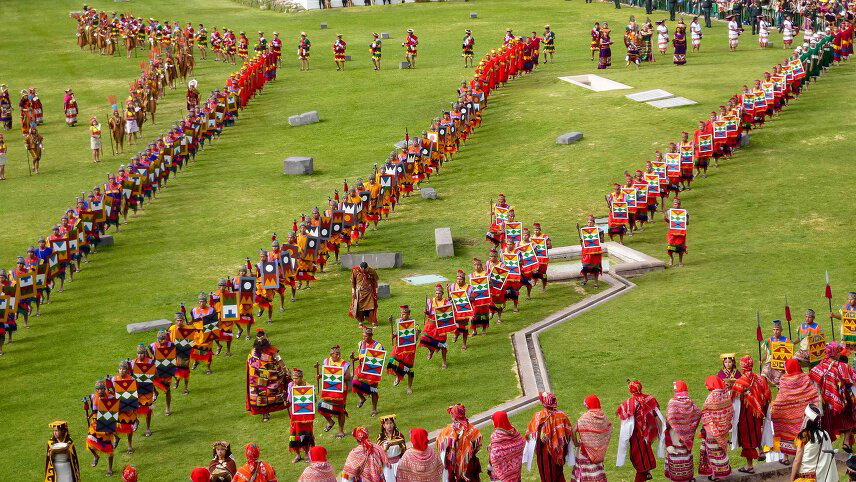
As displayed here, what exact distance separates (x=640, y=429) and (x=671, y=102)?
2930 cm

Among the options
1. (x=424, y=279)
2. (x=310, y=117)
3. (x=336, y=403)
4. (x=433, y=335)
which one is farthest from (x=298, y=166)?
(x=336, y=403)

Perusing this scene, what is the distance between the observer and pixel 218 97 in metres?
48.3

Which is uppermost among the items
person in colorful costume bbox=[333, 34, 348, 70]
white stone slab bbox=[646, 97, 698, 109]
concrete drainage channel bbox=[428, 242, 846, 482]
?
person in colorful costume bbox=[333, 34, 348, 70]

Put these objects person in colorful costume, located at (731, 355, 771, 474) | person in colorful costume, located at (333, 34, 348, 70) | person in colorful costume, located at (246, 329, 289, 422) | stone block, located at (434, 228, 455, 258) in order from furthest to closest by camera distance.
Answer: person in colorful costume, located at (333, 34, 348, 70) < stone block, located at (434, 228, 455, 258) < person in colorful costume, located at (246, 329, 289, 422) < person in colorful costume, located at (731, 355, 771, 474)

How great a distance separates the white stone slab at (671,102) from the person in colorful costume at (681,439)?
28640 millimetres

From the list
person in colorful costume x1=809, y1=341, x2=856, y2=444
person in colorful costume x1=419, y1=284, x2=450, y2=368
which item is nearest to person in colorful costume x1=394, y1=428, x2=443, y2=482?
person in colorful costume x1=809, y1=341, x2=856, y2=444

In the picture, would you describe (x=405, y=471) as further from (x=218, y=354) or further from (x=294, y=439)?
(x=218, y=354)

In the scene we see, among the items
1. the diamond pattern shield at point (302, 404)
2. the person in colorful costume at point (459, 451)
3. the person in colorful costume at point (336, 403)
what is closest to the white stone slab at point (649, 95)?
the person in colorful costume at point (336, 403)

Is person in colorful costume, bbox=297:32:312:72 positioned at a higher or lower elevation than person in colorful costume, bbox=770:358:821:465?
higher

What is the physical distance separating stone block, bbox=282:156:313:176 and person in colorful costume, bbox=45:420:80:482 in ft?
77.8

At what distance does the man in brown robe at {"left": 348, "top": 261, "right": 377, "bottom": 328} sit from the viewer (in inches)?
1080

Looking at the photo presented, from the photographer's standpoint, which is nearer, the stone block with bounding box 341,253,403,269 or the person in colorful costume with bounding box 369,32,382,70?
the stone block with bounding box 341,253,403,269

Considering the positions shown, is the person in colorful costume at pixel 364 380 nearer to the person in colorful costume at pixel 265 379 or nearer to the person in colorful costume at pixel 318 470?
the person in colorful costume at pixel 265 379

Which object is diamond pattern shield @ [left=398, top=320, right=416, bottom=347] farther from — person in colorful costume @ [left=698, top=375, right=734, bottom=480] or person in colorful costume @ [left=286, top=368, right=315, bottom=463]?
person in colorful costume @ [left=698, top=375, right=734, bottom=480]
